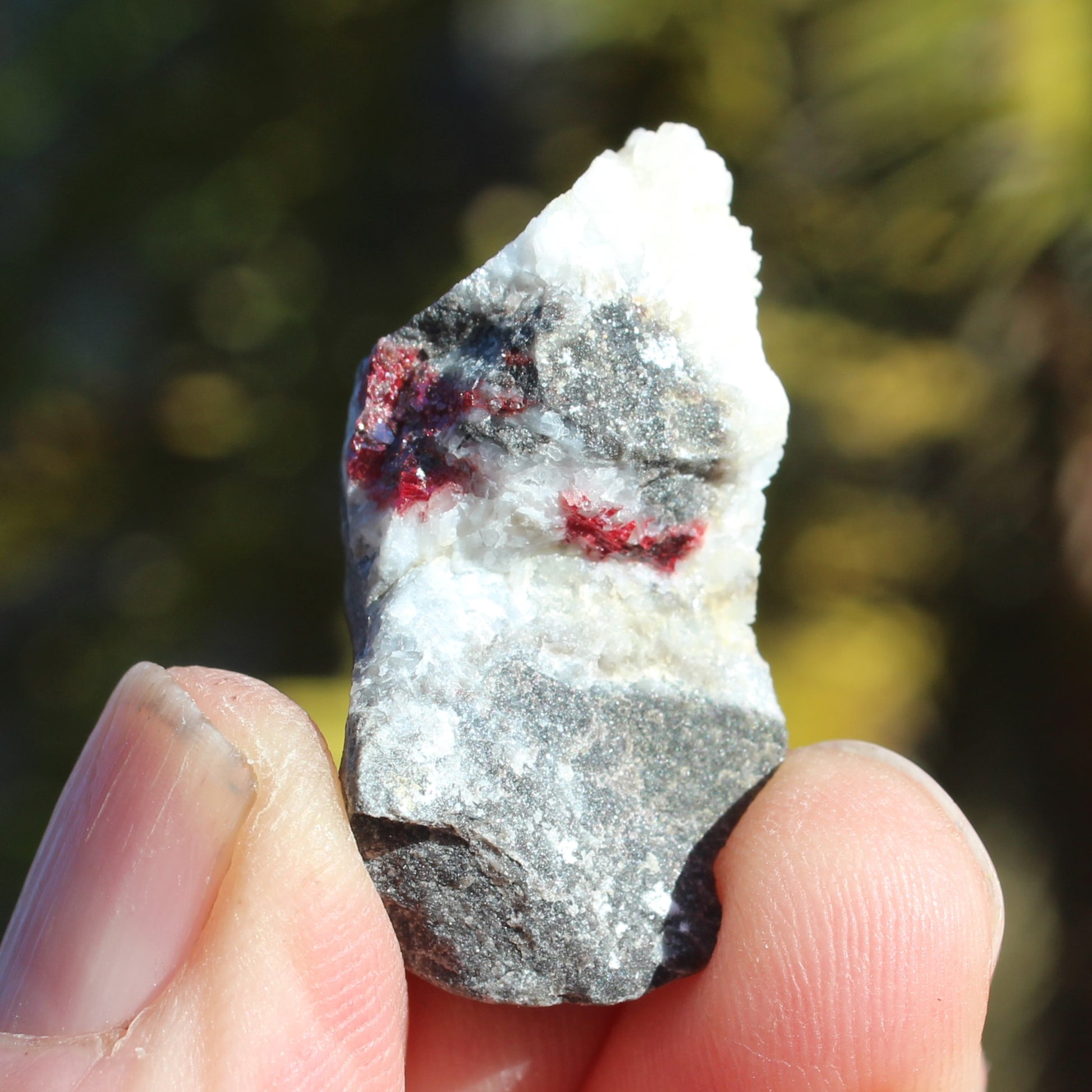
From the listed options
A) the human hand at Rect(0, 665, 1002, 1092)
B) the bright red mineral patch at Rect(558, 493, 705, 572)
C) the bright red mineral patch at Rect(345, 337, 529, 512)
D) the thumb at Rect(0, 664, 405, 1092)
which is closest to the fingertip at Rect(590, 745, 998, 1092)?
the human hand at Rect(0, 665, 1002, 1092)

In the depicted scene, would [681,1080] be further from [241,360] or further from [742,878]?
[241,360]

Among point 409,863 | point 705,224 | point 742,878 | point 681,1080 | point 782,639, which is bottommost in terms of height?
point 782,639

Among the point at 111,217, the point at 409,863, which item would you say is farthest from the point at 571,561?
the point at 111,217

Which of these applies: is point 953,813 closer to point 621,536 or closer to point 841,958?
point 841,958

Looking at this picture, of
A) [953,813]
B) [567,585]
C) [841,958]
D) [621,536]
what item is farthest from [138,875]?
[953,813]

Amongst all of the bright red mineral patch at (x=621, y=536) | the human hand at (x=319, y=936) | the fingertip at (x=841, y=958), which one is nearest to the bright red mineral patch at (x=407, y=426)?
the bright red mineral patch at (x=621, y=536)

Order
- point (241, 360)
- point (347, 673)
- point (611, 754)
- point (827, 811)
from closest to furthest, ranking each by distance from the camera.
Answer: point (611, 754) < point (827, 811) < point (347, 673) < point (241, 360)

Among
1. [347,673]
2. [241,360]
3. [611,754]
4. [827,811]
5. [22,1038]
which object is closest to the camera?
[22,1038]

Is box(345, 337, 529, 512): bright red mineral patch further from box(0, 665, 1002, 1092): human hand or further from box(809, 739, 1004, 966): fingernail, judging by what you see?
box(809, 739, 1004, 966): fingernail
